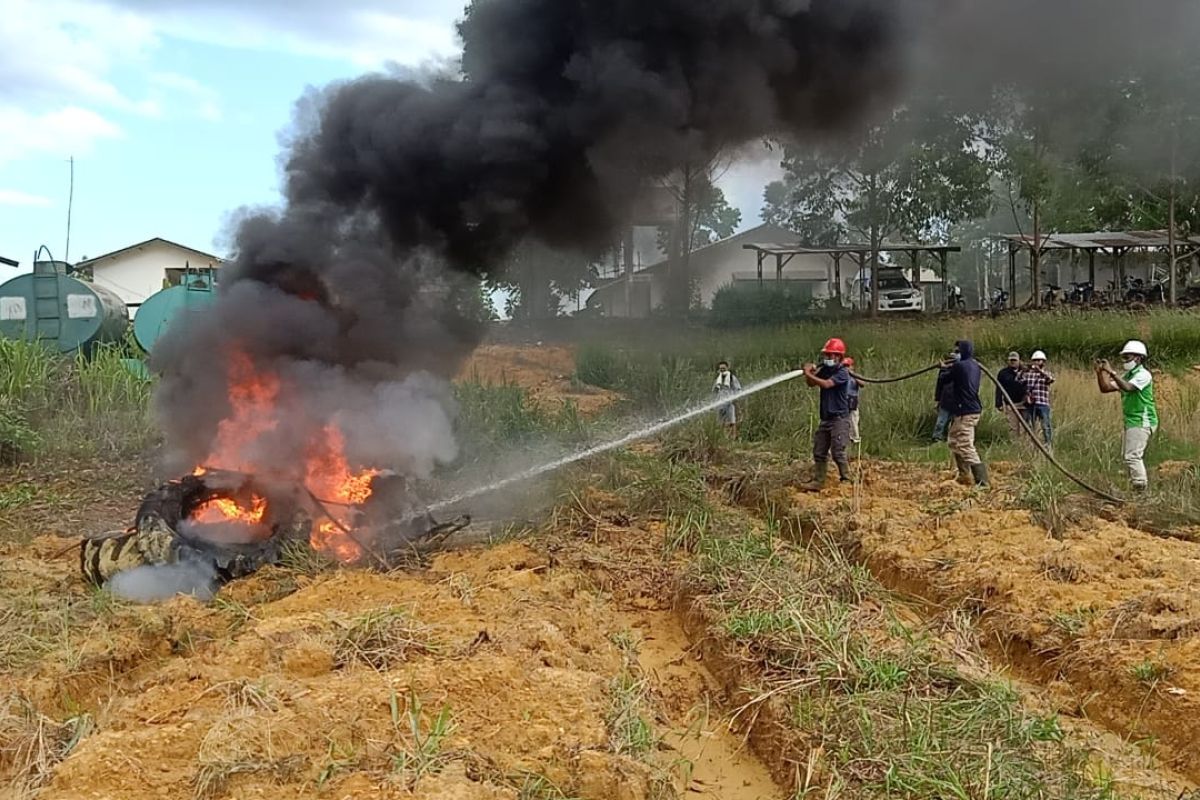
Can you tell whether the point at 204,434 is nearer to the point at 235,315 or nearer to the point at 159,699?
the point at 235,315

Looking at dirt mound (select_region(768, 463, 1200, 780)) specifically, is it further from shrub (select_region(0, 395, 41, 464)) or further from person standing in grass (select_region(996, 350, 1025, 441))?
shrub (select_region(0, 395, 41, 464))

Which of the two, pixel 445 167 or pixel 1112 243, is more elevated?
pixel 1112 243

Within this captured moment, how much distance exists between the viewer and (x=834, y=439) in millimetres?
10453

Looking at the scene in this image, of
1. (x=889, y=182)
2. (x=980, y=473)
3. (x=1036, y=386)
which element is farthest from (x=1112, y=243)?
(x=980, y=473)

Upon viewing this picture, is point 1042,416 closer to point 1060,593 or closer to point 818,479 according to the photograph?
point 818,479

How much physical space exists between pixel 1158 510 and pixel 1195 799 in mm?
5444

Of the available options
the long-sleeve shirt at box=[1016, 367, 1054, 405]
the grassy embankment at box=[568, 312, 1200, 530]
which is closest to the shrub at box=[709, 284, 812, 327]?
the grassy embankment at box=[568, 312, 1200, 530]

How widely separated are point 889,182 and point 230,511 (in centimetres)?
1850

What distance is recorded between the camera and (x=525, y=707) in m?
4.46

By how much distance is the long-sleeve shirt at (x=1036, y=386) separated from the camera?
40.4ft

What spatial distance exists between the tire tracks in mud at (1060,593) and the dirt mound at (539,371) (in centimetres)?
728

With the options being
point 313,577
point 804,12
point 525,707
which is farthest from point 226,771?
point 804,12

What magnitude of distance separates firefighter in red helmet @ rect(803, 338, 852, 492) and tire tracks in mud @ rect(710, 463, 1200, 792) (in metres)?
0.77

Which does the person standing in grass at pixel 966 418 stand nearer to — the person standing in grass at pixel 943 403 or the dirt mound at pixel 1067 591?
the person standing in grass at pixel 943 403
